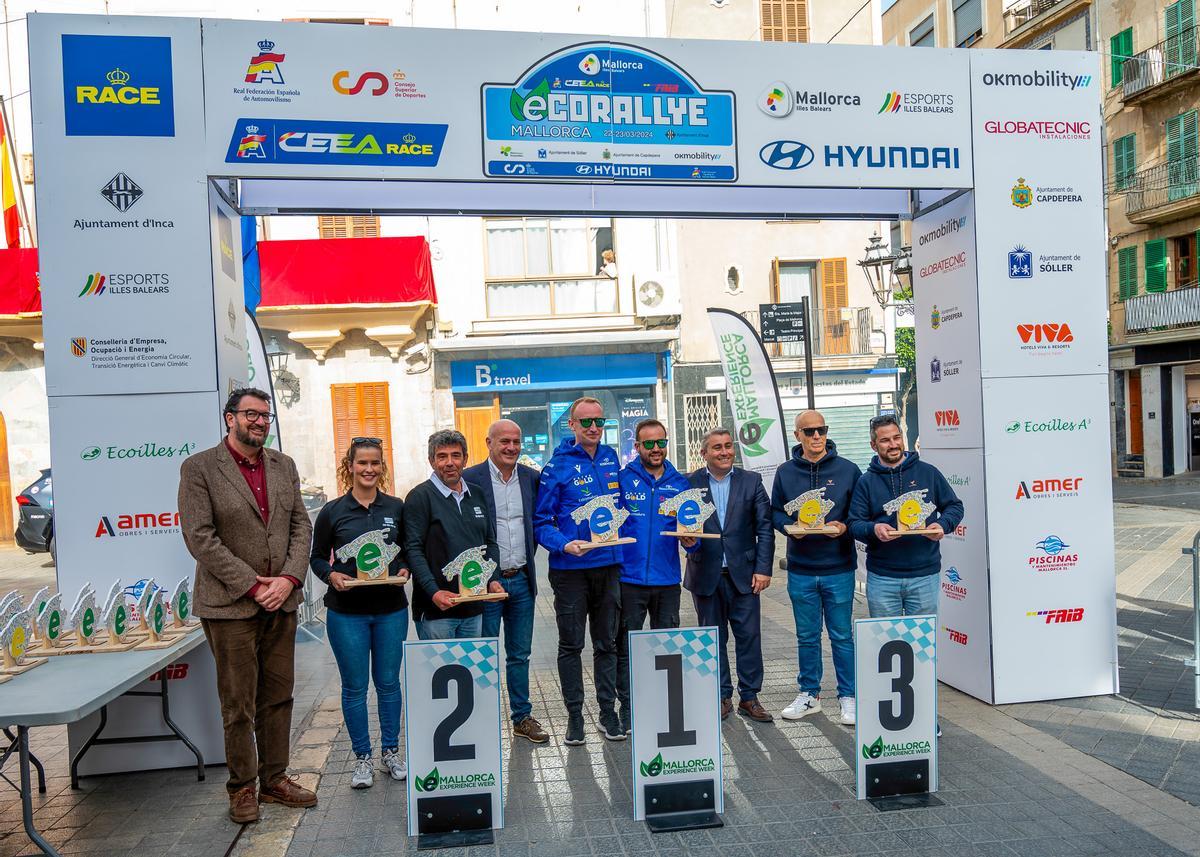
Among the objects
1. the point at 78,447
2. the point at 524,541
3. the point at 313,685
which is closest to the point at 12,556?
the point at 313,685

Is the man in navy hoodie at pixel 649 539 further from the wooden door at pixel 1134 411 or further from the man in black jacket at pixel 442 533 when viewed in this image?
the wooden door at pixel 1134 411

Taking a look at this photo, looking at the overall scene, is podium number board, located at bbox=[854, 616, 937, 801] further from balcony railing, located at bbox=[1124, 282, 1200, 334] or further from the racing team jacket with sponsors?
balcony railing, located at bbox=[1124, 282, 1200, 334]

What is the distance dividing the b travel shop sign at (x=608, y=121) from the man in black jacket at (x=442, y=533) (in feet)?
6.18

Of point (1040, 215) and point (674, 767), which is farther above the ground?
point (1040, 215)

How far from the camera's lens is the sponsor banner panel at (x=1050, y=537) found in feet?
18.9

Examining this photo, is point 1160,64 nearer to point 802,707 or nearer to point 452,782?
point 802,707

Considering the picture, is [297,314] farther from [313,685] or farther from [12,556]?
[313,685]

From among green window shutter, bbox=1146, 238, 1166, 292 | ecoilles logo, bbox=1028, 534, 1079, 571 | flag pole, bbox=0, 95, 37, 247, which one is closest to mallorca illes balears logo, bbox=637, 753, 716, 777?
ecoilles logo, bbox=1028, 534, 1079, 571

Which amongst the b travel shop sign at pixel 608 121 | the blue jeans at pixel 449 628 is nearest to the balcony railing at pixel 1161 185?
the b travel shop sign at pixel 608 121

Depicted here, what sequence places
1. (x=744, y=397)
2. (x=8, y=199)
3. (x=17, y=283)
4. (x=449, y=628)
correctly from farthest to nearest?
(x=17, y=283) < (x=8, y=199) < (x=744, y=397) < (x=449, y=628)

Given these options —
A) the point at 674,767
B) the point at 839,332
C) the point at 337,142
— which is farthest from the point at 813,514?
the point at 839,332

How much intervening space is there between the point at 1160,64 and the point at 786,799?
86.6 feet

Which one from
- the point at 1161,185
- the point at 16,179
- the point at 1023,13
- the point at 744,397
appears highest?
the point at 1023,13

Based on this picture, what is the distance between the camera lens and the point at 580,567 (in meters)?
5.07
